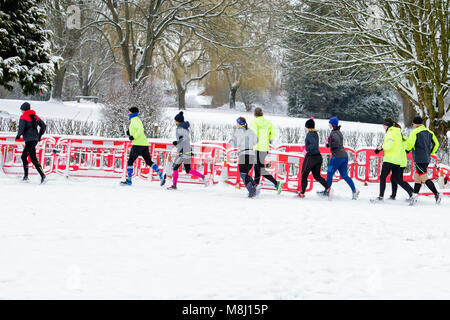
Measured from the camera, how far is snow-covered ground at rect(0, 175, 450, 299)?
4.14 meters

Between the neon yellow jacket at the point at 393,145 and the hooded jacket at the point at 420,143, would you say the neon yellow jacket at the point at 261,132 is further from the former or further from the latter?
the hooded jacket at the point at 420,143

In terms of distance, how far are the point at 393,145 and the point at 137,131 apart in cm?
526

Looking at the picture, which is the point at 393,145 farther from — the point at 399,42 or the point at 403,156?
the point at 399,42

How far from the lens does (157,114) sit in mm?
19266

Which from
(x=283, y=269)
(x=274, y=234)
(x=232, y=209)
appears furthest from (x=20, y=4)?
(x=283, y=269)

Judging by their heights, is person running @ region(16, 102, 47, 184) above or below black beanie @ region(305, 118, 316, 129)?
below

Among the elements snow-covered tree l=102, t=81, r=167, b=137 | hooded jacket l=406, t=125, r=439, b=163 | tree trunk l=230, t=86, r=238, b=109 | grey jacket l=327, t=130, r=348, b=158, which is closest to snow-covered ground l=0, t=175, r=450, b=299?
hooded jacket l=406, t=125, r=439, b=163

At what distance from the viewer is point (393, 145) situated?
10594 millimetres

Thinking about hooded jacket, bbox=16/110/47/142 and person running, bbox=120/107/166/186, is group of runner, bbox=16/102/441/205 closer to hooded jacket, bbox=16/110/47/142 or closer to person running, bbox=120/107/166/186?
hooded jacket, bbox=16/110/47/142

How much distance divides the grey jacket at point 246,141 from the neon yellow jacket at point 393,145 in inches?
102

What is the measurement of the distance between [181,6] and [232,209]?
1648cm

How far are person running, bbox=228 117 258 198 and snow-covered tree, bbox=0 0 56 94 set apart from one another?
11640 millimetres

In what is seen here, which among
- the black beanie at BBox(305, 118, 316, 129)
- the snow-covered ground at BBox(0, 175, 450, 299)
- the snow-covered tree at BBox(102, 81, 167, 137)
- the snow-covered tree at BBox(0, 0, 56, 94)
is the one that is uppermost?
the snow-covered tree at BBox(0, 0, 56, 94)
